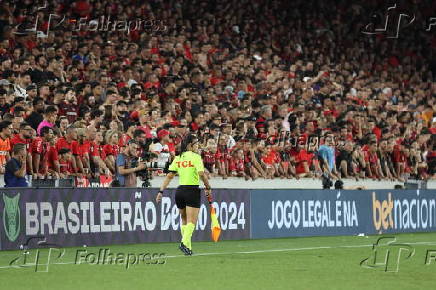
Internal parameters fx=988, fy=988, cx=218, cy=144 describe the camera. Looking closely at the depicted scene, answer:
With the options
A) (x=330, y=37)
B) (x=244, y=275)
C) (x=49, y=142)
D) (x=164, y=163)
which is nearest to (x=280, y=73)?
(x=330, y=37)

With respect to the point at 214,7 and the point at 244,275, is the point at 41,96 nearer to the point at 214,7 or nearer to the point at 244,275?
the point at 244,275

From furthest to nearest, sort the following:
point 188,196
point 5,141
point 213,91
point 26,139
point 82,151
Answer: point 213,91, point 82,151, point 26,139, point 5,141, point 188,196

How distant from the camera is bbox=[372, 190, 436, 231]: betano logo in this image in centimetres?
2780

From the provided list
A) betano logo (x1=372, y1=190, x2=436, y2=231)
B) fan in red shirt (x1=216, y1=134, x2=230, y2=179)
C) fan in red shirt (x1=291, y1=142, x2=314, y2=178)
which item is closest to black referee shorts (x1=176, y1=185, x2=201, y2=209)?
fan in red shirt (x1=216, y1=134, x2=230, y2=179)

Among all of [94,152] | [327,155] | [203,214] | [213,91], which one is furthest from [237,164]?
[94,152]

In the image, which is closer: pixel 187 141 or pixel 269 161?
pixel 187 141

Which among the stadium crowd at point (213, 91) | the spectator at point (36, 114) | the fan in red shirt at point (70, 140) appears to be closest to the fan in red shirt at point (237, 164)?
the stadium crowd at point (213, 91)

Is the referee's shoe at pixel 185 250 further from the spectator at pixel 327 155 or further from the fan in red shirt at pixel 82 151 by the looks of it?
the spectator at pixel 327 155

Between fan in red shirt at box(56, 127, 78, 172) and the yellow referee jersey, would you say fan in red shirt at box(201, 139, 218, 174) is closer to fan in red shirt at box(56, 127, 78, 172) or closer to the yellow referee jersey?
fan in red shirt at box(56, 127, 78, 172)

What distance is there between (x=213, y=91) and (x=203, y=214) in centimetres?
569

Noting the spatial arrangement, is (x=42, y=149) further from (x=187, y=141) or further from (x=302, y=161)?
(x=302, y=161)

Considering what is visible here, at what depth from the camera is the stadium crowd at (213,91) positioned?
21.2 metres

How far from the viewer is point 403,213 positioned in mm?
28500

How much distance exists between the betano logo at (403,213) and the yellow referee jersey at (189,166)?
35.8ft
